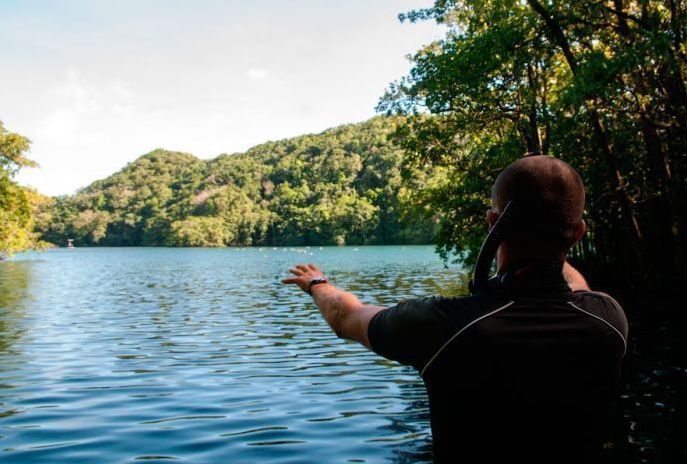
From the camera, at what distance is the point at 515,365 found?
2.32 m

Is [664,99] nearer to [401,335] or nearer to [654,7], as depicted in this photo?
[654,7]

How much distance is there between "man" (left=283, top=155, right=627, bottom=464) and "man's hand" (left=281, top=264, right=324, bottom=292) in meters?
0.56

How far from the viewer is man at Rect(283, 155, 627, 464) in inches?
91.7

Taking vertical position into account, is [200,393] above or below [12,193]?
below

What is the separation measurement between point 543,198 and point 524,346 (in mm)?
567

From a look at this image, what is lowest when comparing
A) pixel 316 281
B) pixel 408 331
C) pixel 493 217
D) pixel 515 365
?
pixel 515 365

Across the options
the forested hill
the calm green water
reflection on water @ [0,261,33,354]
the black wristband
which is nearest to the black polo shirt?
the black wristband

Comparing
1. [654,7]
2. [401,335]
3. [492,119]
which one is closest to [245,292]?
[492,119]

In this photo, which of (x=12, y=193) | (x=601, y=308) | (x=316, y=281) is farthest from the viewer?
(x=12, y=193)

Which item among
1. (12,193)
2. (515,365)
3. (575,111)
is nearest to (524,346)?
(515,365)

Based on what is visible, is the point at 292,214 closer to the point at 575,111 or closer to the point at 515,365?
the point at 575,111

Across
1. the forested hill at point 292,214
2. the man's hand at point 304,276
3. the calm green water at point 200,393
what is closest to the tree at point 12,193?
the calm green water at point 200,393

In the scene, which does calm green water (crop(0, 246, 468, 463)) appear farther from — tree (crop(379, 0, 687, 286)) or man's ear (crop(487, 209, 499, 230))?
tree (crop(379, 0, 687, 286))

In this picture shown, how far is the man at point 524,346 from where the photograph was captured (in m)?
2.33
